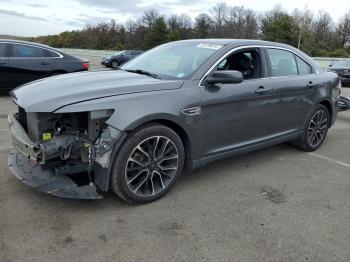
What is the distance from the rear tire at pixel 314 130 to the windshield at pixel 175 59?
2096 mm

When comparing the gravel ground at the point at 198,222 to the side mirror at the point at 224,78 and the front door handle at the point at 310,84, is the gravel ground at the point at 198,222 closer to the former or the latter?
the side mirror at the point at 224,78

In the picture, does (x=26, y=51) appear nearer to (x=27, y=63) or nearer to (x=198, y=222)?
(x=27, y=63)

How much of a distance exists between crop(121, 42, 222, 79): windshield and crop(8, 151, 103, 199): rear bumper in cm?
149

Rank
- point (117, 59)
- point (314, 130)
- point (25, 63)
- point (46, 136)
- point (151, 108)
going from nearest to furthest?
1. point (46, 136)
2. point (151, 108)
3. point (314, 130)
4. point (25, 63)
5. point (117, 59)

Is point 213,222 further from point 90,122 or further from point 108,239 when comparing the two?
point 90,122

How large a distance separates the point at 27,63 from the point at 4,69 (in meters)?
0.57

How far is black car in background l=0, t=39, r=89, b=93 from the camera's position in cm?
941

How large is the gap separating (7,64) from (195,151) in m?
7.18

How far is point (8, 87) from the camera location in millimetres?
9539

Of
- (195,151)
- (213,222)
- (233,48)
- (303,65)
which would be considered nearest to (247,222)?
(213,222)

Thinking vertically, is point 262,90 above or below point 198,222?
above

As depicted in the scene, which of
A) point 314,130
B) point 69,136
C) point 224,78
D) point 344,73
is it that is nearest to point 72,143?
point 69,136

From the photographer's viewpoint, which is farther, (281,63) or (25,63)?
(25,63)

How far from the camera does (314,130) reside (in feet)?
18.7
